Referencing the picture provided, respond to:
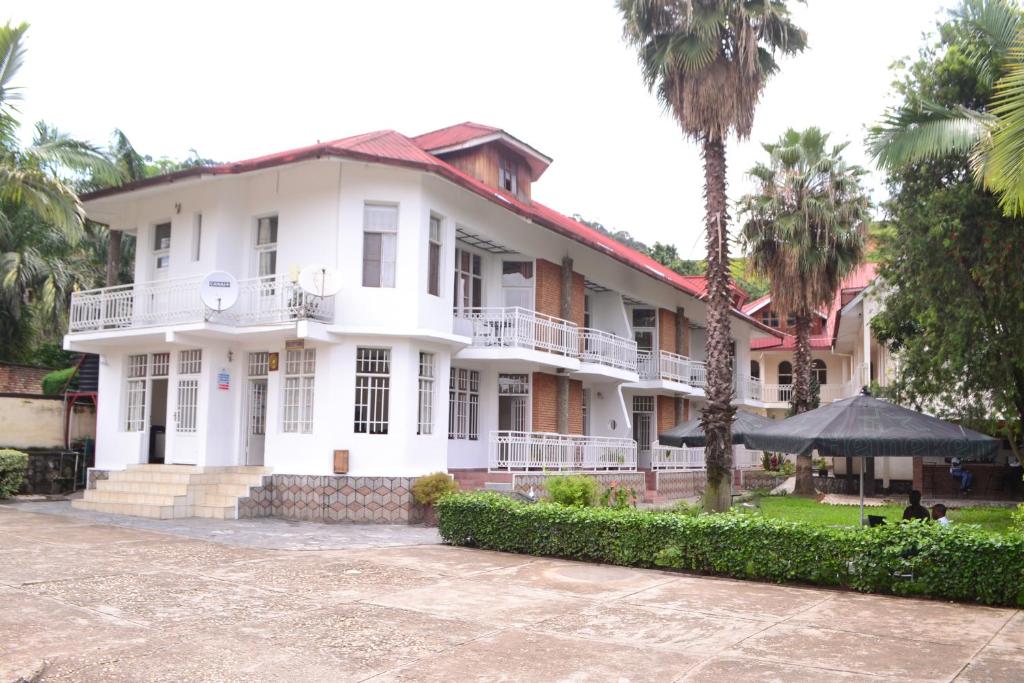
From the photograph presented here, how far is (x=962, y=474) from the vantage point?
25.6 metres

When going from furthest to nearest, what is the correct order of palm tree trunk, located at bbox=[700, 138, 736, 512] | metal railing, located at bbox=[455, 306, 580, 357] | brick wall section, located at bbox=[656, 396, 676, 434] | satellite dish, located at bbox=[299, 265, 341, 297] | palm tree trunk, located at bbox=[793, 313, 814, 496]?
brick wall section, located at bbox=[656, 396, 676, 434]
palm tree trunk, located at bbox=[793, 313, 814, 496]
metal railing, located at bbox=[455, 306, 580, 357]
satellite dish, located at bbox=[299, 265, 341, 297]
palm tree trunk, located at bbox=[700, 138, 736, 512]

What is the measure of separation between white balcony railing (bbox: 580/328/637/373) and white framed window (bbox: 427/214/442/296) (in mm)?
5651

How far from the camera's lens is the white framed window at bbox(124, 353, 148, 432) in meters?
19.7

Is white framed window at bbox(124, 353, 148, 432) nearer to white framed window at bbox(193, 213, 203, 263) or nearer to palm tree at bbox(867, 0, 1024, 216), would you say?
white framed window at bbox(193, 213, 203, 263)

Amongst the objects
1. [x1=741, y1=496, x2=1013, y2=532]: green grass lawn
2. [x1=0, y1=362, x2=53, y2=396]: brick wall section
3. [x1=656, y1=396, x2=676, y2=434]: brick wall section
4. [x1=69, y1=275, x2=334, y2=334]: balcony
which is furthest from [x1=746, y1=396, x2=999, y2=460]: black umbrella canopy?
[x1=0, y1=362, x2=53, y2=396]: brick wall section

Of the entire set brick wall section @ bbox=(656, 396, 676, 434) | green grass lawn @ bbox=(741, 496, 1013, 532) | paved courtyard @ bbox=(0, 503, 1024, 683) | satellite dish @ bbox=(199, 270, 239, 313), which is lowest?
green grass lawn @ bbox=(741, 496, 1013, 532)

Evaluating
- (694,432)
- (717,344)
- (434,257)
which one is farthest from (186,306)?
(694,432)

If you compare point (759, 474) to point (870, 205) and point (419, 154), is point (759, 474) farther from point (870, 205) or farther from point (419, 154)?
point (419, 154)

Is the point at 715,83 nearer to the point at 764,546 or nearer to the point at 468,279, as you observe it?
the point at 468,279

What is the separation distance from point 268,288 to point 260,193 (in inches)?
100

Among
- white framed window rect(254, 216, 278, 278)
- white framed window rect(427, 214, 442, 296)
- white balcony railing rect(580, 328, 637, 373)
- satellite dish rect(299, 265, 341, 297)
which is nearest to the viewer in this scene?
satellite dish rect(299, 265, 341, 297)

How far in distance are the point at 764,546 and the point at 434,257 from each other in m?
10.2

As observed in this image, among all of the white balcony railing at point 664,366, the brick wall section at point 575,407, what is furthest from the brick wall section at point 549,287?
the white balcony railing at point 664,366

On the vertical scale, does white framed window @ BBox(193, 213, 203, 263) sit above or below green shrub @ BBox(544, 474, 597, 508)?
above
